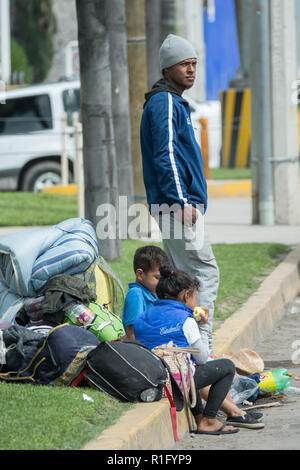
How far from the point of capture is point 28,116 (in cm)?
1786

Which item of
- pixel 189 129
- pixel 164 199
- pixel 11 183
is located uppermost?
pixel 189 129

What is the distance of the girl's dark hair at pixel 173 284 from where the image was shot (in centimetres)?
530

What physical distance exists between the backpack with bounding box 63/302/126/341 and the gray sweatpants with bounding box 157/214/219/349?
468mm

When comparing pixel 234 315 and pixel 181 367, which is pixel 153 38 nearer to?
pixel 234 315

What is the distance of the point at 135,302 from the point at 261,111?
713 cm

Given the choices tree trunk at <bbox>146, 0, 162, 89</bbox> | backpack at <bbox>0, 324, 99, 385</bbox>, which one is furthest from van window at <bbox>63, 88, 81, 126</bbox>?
backpack at <bbox>0, 324, 99, 385</bbox>

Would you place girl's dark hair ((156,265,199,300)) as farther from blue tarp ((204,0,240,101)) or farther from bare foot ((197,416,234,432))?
blue tarp ((204,0,240,101))

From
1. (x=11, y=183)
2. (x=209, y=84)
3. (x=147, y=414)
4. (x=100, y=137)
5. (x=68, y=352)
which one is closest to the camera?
(x=147, y=414)

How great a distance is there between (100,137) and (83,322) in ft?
11.3

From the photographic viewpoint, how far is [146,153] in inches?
226

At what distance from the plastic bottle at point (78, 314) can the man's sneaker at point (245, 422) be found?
3.19ft

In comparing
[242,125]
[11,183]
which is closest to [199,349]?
[11,183]

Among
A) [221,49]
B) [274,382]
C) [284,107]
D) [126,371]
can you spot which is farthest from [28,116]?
[221,49]

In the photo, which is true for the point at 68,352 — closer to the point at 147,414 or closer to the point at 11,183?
the point at 147,414
